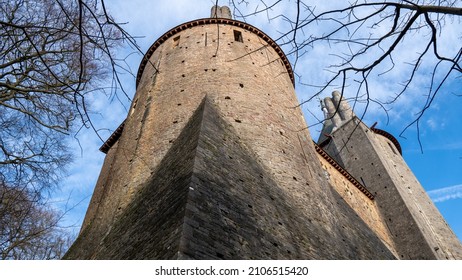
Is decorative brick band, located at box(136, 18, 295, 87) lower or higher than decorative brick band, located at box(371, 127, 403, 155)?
lower

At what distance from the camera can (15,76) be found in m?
5.61

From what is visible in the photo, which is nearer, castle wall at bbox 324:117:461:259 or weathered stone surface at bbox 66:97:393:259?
weathered stone surface at bbox 66:97:393:259

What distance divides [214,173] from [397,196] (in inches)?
468

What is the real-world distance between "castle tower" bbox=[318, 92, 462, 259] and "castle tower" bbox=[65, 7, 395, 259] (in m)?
3.59

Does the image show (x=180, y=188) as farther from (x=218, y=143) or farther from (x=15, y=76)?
(x=15, y=76)

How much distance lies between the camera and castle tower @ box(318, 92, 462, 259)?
12933 millimetres

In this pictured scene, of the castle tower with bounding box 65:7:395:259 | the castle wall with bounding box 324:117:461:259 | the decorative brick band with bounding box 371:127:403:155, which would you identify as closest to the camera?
the castle tower with bounding box 65:7:395:259

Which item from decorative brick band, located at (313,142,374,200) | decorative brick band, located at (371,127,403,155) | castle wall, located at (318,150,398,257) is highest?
decorative brick band, located at (371,127,403,155)

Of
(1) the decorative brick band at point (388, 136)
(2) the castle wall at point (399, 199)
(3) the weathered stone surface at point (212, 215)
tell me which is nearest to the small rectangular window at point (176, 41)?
(3) the weathered stone surface at point (212, 215)

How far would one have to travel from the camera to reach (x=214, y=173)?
5152mm

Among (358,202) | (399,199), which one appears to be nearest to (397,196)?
(399,199)

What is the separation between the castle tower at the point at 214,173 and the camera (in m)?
4.29

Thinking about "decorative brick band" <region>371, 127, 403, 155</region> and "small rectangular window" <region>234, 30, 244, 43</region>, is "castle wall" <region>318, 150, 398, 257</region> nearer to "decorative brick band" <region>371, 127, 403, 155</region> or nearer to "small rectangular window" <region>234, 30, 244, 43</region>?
"small rectangular window" <region>234, 30, 244, 43</region>

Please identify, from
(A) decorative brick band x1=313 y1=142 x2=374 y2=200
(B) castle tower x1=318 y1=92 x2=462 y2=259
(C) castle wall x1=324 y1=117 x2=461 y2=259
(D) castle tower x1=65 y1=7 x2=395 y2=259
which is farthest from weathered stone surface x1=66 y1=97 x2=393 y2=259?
(A) decorative brick band x1=313 y1=142 x2=374 y2=200
